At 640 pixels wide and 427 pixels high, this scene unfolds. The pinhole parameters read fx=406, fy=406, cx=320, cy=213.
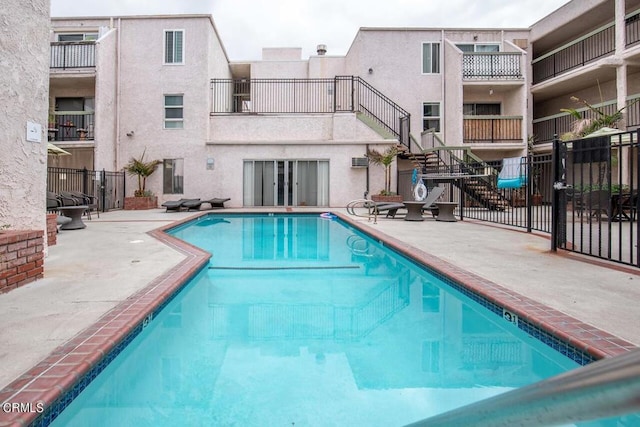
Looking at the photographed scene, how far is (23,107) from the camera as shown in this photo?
14.1 ft

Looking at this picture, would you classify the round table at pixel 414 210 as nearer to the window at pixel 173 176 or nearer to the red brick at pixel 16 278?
the red brick at pixel 16 278

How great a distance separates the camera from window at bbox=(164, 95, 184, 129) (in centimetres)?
1636

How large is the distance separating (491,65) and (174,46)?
1297cm

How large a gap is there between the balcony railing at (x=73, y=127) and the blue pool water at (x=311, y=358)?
45.5ft

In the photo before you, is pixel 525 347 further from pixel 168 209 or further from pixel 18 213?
pixel 168 209

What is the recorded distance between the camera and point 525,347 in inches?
115

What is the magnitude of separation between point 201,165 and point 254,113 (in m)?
3.00

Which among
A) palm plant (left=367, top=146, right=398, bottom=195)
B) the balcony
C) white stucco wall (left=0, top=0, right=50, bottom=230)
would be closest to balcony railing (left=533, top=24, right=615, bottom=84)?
the balcony

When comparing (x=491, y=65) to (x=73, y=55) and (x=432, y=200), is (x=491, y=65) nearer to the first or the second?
(x=432, y=200)

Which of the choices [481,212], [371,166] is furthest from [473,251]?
[371,166]

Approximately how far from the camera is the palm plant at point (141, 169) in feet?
50.6

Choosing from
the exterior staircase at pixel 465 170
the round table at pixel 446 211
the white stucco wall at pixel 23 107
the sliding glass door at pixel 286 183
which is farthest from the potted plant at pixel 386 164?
the white stucco wall at pixel 23 107

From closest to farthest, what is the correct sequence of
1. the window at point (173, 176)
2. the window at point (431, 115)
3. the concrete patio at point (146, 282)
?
the concrete patio at point (146, 282) → the window at point (173, 176) → the window at point (431, 115)

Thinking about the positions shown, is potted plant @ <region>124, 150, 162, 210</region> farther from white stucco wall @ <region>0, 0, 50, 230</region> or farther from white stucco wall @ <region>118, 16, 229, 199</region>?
white stucco wall @ <region>0, 0, 50, 230</region>
